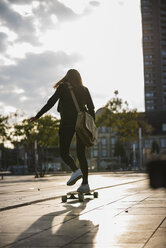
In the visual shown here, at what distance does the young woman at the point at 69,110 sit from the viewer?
6.16 metres

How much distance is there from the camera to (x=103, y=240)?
301cm

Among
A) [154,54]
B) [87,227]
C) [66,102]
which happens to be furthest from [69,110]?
[154,54]

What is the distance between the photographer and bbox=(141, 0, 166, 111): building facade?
144 m

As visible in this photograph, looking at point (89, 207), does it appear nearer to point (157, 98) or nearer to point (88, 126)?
point (88, 126)

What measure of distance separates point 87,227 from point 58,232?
32cm

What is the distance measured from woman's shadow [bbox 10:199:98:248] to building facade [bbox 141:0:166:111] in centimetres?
14190

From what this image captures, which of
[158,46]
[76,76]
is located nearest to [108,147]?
[158,46]

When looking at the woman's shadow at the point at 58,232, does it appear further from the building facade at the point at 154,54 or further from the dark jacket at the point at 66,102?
the building facade at the point at 154,54

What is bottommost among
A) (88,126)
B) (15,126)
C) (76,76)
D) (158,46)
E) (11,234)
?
(11,234)

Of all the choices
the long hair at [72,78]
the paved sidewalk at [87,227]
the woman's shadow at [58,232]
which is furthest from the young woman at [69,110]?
the woman's shadow at [58,232]

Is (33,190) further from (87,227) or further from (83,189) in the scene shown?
(87,227)

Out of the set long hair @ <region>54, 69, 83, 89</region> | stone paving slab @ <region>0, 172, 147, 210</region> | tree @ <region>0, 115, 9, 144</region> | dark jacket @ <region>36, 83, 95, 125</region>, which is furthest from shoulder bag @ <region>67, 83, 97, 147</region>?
tree @ <region>0, 115, 9, 144</region>

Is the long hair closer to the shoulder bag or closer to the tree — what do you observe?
the shoulder bag

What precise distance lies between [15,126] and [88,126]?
155ft
